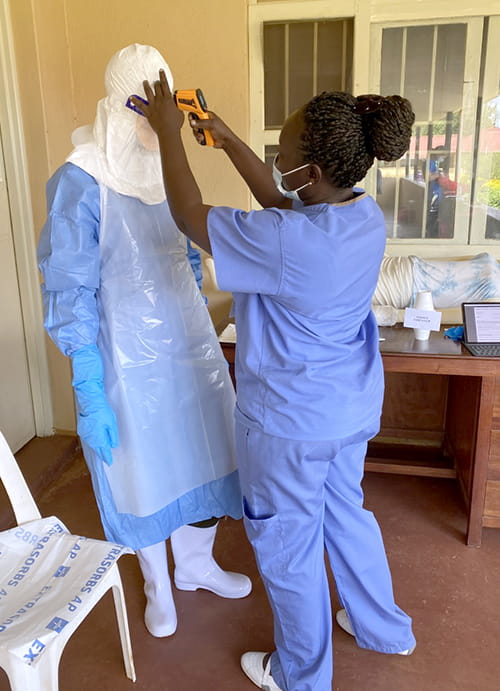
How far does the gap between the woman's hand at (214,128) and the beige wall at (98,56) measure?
1.21m

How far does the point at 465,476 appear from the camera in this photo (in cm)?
229

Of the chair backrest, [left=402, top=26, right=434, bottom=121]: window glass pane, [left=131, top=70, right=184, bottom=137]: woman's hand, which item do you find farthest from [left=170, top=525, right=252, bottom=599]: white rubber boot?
[left=402, top=26, right=434, bottom=121]: window glass pane

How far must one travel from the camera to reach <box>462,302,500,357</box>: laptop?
82.3 inches

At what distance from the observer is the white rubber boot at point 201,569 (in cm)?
185

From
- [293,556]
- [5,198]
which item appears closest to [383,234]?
[293,556]

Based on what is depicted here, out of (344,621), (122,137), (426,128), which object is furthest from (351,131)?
(426,128)

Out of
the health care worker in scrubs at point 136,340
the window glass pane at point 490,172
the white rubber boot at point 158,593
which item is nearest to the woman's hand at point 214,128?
the health care worker in scrubs at point 136,340

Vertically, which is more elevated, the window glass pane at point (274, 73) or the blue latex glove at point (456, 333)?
the window glass pane at point (274, 73)

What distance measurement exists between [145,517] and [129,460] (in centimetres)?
18

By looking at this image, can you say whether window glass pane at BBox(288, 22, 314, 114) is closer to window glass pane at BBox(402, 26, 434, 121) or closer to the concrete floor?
window glass pane at BBox(402, 26, 434, 121)

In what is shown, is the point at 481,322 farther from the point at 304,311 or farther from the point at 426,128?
the point at 304,311

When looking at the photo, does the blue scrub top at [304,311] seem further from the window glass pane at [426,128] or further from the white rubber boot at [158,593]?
the window glass pane at [426,128]

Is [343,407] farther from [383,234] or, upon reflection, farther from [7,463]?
[7,463]

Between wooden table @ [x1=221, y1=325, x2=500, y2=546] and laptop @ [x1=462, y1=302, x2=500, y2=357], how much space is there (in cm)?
5
